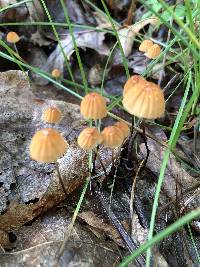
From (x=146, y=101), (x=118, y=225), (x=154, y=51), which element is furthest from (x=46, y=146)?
(x=154, y=51)

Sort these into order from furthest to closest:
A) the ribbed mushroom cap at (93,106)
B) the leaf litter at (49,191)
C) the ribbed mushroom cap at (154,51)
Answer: the ribbed mushroom cap at (154,51) < the leaf litter at (49,191) < the ribbed mushroom cap at (93,106)

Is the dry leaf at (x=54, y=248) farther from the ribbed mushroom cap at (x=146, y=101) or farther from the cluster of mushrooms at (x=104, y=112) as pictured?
the ribbed mushroom cap at (x=146, y=101)

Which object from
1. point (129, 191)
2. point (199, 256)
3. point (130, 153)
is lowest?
point (199, 256)

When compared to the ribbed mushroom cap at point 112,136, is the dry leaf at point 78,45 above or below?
below

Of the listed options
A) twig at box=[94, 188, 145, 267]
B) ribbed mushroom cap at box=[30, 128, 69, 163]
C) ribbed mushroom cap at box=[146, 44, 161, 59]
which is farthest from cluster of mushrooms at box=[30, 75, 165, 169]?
ribbed mushroom cap at box=[146, 44, 161, 59]

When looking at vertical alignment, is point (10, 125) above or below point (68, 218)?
above

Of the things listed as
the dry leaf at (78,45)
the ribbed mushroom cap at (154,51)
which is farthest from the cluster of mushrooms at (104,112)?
the dry leaf at (78,45)

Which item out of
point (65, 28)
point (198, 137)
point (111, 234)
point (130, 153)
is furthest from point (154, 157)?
point (65, 28)

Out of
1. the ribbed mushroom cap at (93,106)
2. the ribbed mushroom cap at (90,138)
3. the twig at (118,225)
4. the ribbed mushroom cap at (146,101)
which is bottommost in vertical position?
the twig at (118,225)

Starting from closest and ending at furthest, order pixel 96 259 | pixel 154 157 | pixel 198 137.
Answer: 1. pixel 96 259
2. pixel 154 157
3. pixel 198 137

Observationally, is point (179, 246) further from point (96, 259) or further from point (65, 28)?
point (65, 28)
